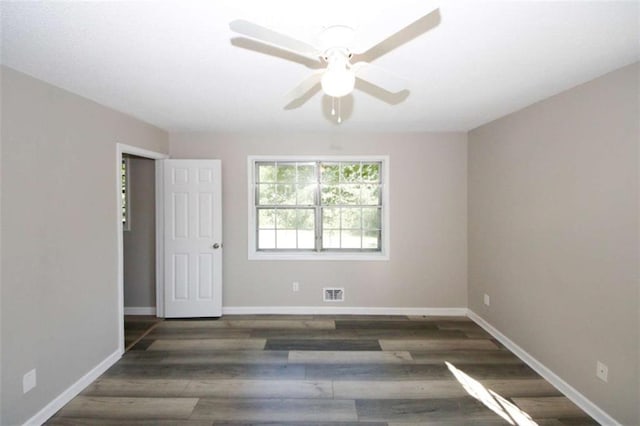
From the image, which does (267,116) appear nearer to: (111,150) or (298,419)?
(111,150)

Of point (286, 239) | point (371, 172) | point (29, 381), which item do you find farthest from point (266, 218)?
point (29, 381)

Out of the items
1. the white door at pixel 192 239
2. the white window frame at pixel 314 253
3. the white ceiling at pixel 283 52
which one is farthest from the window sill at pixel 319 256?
the white ceiling at pixel 283 52

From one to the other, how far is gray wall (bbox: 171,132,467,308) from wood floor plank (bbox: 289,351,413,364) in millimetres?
1044

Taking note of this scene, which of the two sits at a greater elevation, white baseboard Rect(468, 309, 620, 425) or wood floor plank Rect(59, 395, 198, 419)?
white baseboard Rect(468, 309, 620, 425)

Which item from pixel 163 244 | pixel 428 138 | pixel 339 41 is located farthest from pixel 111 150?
pixel 428 138

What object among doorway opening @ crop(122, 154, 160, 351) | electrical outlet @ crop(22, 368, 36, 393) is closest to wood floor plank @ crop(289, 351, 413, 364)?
electrical outlet @ crop(22, 368, 36, 393)

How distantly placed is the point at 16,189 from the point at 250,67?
5.56 feet

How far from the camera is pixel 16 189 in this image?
197 cm

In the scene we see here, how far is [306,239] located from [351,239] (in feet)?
2.02

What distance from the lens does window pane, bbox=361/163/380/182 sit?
4.14 metres

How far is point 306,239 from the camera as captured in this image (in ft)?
13.8

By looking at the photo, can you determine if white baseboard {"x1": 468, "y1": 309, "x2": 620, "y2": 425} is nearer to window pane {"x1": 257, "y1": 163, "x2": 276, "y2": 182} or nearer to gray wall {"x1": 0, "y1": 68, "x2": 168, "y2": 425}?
window pane {"x1": 257, "y1": 163, "x2": 276, "y2": 182}

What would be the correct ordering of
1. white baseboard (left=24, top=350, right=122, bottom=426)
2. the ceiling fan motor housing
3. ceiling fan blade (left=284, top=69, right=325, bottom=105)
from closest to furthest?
the ceiling fan motor housing → ceiling fan blade (left=284, top=69, right=325, bottom=105) → white baseboard (left=24, top=350, right=122, bottom=426)

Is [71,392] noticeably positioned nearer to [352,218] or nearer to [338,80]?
[338,80]
